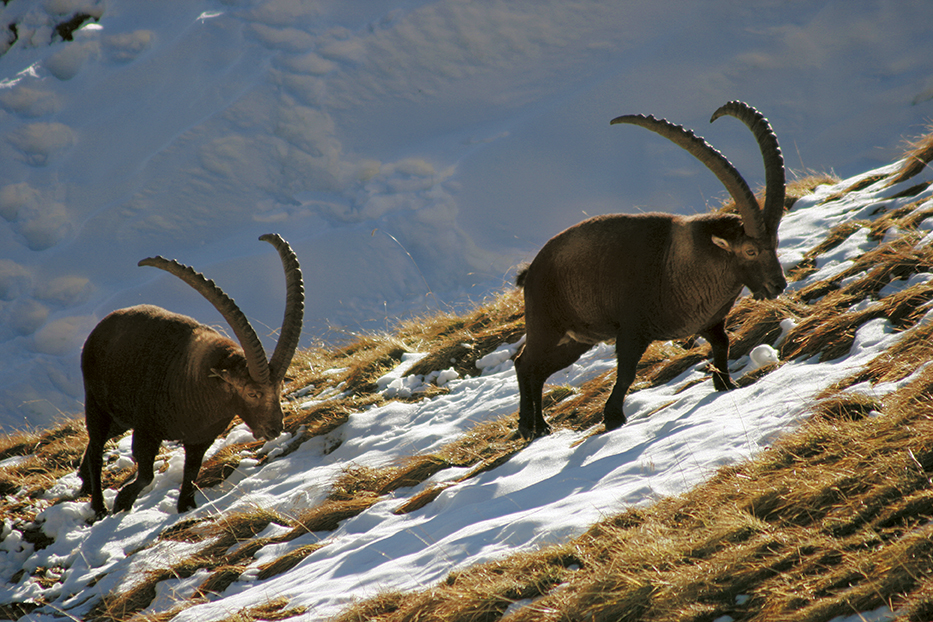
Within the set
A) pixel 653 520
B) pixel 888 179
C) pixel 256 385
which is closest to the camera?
pixel 653 520

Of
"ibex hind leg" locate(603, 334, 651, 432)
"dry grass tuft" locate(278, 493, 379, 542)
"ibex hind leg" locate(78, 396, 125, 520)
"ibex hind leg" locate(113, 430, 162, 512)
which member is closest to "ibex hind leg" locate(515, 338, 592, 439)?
"ibex hind leg" locate(603, 334, 651, 432)

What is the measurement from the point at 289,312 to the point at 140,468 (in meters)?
2.21

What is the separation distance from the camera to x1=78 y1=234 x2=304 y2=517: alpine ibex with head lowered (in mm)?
5688

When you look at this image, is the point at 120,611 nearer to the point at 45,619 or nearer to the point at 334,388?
the point at 45,619

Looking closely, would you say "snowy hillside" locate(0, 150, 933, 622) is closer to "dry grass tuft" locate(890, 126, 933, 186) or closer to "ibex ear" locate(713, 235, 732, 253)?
"dry grass tuft" locate(890, 126, 933, 186)

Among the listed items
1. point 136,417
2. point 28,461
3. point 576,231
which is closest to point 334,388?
point 136,417

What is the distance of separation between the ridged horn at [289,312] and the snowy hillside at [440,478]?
115 cm

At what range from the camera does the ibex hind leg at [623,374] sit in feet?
15.1

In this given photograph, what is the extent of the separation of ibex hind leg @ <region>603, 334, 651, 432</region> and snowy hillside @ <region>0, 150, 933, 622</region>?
0.44 feet

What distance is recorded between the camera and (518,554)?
9.22 feet

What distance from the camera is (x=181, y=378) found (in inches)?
239

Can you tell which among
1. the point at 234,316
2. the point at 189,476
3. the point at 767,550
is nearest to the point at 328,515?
the point at 234,316

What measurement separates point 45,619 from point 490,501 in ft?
11.9

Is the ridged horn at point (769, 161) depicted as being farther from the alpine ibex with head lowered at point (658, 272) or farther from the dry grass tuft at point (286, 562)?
the dry grass tuft at point (286, 562)
